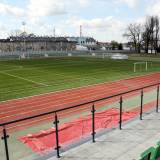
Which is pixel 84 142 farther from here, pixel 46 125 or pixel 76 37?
pixel 76 37

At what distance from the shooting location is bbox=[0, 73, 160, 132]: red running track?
15844 mm

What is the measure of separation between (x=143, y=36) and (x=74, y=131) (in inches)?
3743

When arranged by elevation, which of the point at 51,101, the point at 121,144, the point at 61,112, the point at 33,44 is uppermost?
the point at 33,44

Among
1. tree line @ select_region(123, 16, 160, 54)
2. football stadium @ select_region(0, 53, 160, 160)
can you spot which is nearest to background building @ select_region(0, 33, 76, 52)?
tree line @ select_region(123, 16, 160, 54)

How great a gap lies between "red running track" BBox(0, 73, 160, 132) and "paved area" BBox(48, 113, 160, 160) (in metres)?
5.08

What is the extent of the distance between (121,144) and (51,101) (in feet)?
37.2

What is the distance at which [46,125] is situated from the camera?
42.1 feet

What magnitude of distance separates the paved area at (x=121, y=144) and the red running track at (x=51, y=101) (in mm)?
5083

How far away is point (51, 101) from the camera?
19.0 metres

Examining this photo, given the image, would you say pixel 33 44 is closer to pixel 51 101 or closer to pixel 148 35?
pixel 148 35

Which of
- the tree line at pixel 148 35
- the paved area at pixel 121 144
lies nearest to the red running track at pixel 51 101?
the paved area at pixel 121 144

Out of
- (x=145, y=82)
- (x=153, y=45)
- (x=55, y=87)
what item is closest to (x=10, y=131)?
(x=55, y=87)

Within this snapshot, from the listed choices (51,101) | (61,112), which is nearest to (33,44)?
(51,101)

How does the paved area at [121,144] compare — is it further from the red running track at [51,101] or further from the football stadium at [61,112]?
the red running track at [51,101]
